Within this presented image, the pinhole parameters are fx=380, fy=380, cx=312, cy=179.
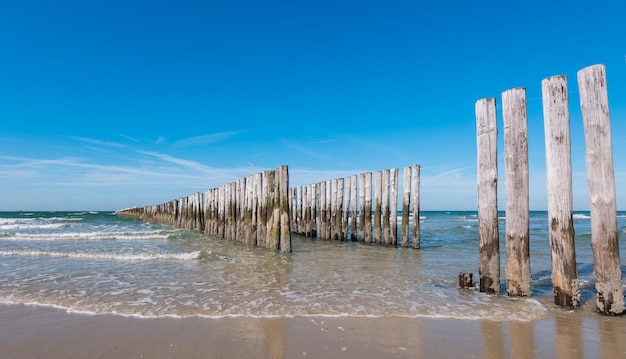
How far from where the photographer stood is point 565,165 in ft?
14.8

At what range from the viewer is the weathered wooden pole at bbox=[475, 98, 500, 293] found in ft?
17.6

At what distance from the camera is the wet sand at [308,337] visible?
3277mm

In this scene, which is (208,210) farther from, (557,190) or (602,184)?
(602,184)

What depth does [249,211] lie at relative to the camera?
1301cm

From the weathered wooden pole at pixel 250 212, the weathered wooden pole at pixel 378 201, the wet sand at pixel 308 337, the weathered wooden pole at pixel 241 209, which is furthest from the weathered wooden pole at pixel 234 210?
the wet sand at pixel 308 337

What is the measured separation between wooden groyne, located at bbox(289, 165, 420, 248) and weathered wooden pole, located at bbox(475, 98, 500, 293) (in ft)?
19.3

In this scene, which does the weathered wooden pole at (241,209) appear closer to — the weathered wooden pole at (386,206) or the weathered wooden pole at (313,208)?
the weathered wooden pole at (313,208)

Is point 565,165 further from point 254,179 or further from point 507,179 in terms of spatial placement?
point 254,179

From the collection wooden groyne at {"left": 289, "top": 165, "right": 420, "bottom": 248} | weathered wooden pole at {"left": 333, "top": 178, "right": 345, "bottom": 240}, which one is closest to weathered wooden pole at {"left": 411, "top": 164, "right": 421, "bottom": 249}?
wooden groyne at {"left": 289, "top": 165, "right": 420, "bottom": 248}

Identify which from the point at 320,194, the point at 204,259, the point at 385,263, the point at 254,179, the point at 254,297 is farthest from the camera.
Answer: the point at 320,194

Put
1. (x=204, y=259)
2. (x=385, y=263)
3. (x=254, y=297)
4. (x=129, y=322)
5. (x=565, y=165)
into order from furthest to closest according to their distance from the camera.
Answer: (x=204, y=259)
(x=385, y=263)
(x=254, y=297)
(x=565, y=165)
(x=129, y=322)

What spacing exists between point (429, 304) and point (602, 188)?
2395 millimetres

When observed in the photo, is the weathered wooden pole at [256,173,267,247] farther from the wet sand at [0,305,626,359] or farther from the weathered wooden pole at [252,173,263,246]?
the wet sand at [0,305,626,359]

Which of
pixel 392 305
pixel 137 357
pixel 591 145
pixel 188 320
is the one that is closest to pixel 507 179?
pixel 591 145
